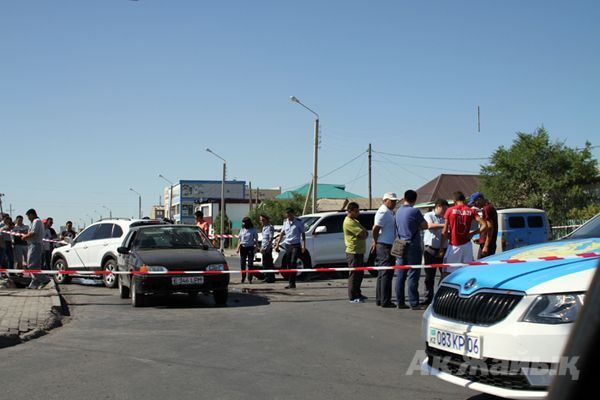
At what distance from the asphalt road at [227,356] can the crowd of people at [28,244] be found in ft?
14.1

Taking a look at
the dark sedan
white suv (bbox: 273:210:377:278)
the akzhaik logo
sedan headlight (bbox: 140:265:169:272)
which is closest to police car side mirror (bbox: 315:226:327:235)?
white suv (bbox: 273:210:377:278)

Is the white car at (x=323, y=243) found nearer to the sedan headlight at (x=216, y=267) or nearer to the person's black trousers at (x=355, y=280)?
the person's black trousers at (x=355, y=280)

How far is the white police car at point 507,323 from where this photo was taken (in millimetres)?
4172

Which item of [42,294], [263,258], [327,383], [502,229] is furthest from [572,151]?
[327,383]

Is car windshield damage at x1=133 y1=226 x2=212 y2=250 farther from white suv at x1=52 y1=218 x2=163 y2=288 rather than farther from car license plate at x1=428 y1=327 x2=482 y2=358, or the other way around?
car license plate at x1=428 y1=327 x2=482 y2=358

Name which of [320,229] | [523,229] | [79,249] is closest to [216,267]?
[79,249]

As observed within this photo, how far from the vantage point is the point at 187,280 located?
37.5ft

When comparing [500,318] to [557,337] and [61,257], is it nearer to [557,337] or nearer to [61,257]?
[557,337]

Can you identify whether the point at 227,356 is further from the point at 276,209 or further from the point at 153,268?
the point at 276,209

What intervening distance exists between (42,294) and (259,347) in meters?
7.43

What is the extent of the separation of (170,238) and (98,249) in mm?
4535

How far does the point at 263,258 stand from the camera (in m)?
17.7

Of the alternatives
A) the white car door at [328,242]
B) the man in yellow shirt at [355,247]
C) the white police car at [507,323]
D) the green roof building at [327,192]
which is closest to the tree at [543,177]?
the white car door at [328,242]

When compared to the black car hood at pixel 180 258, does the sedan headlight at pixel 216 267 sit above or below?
below
